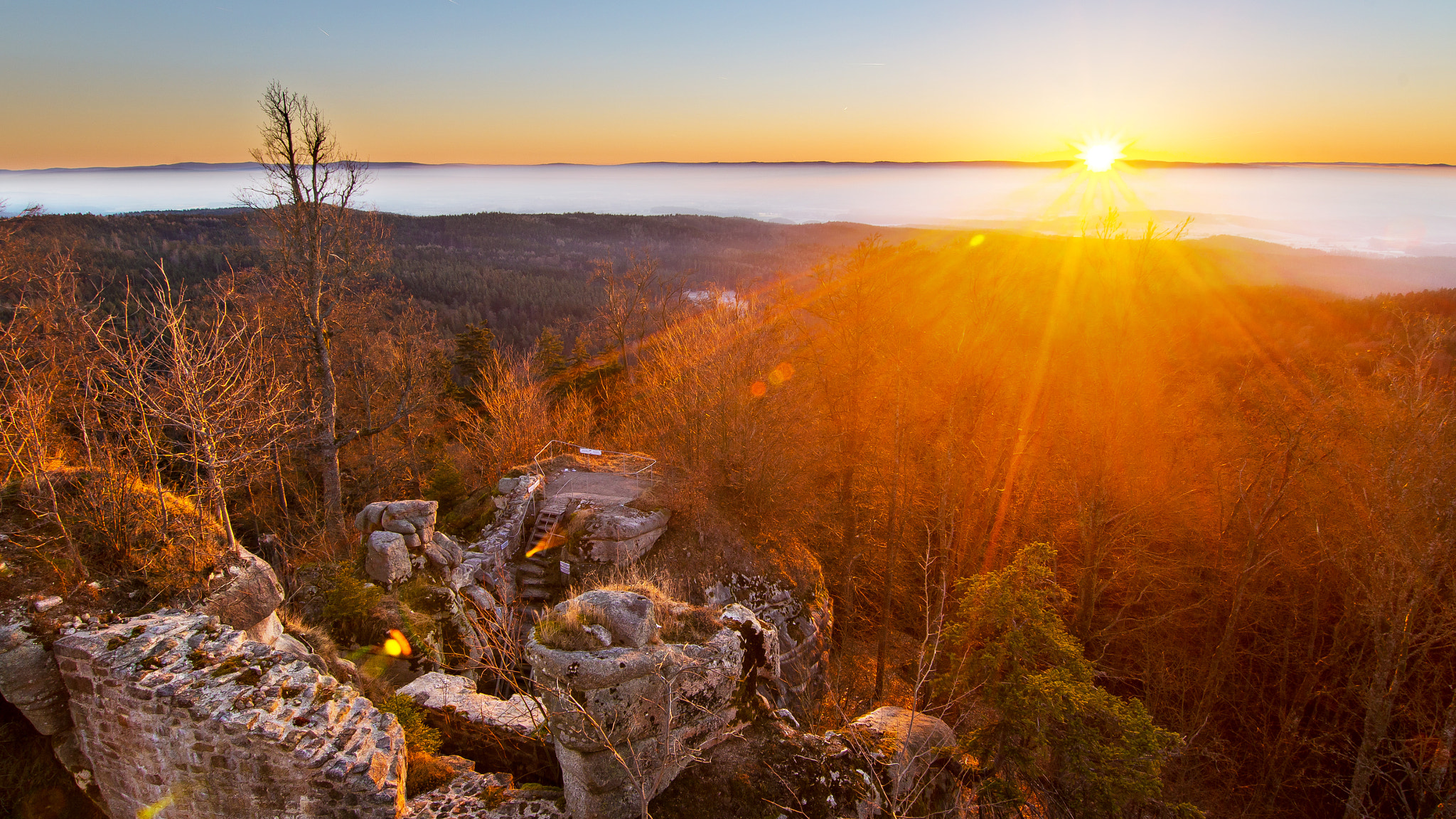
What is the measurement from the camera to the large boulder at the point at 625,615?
7035 mm

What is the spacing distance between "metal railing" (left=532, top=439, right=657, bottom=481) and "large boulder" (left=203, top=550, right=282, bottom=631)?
32.3 ft

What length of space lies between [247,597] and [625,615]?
5.16 m

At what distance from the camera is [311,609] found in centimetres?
1073

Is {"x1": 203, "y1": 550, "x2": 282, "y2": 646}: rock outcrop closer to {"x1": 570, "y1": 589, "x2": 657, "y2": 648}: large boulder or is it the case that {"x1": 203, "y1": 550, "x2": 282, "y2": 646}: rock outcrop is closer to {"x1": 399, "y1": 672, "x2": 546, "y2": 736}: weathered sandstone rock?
{"x1": 399, "y1": 672, "x2": 546, "y2": 736}: weathered sandstone rock

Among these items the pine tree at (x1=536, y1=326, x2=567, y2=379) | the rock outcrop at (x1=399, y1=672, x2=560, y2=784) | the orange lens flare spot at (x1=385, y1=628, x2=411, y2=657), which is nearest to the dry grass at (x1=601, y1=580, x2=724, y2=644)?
the rock outcrop at (x1=399, y1=672, x2=560, y2=784)

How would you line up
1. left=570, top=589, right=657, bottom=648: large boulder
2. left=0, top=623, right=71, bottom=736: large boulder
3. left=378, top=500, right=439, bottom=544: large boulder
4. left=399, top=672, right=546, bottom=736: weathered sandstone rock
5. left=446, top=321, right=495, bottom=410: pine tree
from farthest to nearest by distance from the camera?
left=446, top=321, right=495, bottom=410: pine tree
left=378, top=500, right=439, bottom=544: large boulder
left=399, top=672, right=546, bottom=736: weathered sandstone rock
left=570, top=589, right=657, bottom=648: large boulder
left=0, top=623, right=71, bottom=736: large boulder

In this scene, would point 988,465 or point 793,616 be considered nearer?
point 793,616

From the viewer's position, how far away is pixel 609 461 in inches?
799

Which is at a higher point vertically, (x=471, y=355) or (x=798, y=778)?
(x=471, y=355)

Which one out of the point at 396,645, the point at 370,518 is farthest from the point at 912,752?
the point at 370,518

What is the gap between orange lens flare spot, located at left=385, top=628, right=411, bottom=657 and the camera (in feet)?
34.4

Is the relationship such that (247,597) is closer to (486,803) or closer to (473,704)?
(473,704)

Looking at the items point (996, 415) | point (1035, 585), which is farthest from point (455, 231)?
point (1035, 585)

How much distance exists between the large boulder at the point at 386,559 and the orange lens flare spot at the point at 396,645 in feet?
4.61
